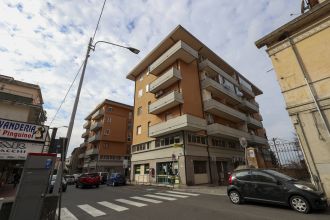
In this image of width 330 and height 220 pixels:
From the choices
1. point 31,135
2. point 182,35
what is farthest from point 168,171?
point 182,35

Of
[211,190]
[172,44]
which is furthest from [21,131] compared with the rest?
[172,44]

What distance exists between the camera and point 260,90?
43.7 meters

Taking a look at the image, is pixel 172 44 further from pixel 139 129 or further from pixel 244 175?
pixel 244 175

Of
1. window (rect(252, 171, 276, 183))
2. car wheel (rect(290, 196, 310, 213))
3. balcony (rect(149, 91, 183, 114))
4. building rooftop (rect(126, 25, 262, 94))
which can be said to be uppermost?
building rooftop (rect(126, 25, 262, 94))

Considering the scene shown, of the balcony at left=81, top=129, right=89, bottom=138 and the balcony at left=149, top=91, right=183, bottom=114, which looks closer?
the balcony at left=149, top=91, right=183, bottom=114

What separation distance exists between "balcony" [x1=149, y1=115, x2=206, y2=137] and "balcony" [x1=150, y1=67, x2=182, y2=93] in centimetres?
549

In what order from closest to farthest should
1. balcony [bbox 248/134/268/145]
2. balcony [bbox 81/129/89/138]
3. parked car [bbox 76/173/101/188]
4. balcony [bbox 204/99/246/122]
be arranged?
parked car [bbox 76/173/101/188] → balcony [bbox 204/99/246/122] → balcony [bbox 248/134/268/145] → balcony [bbox 81/129/89/138]

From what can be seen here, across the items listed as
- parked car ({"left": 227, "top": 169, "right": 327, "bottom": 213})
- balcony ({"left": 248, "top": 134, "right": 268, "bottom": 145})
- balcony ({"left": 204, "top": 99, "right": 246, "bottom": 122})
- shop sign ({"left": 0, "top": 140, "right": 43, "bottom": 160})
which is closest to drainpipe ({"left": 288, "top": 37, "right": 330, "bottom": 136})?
parked car ({"left": 227, "top": 169, "right": 327, "bottom": 213})

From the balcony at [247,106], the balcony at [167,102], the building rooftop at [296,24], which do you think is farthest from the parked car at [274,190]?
the balcony at [247,106]

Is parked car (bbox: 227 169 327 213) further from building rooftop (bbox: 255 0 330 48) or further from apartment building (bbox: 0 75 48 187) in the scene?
apartment building (bbox: 0 75 48 187)

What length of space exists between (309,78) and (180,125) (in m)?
12.1

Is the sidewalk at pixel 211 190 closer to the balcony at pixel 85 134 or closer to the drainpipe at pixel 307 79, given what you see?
the drainpipe at pixel 307 79

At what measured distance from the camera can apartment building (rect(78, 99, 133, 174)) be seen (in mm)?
41719

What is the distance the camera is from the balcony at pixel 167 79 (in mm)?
23078
